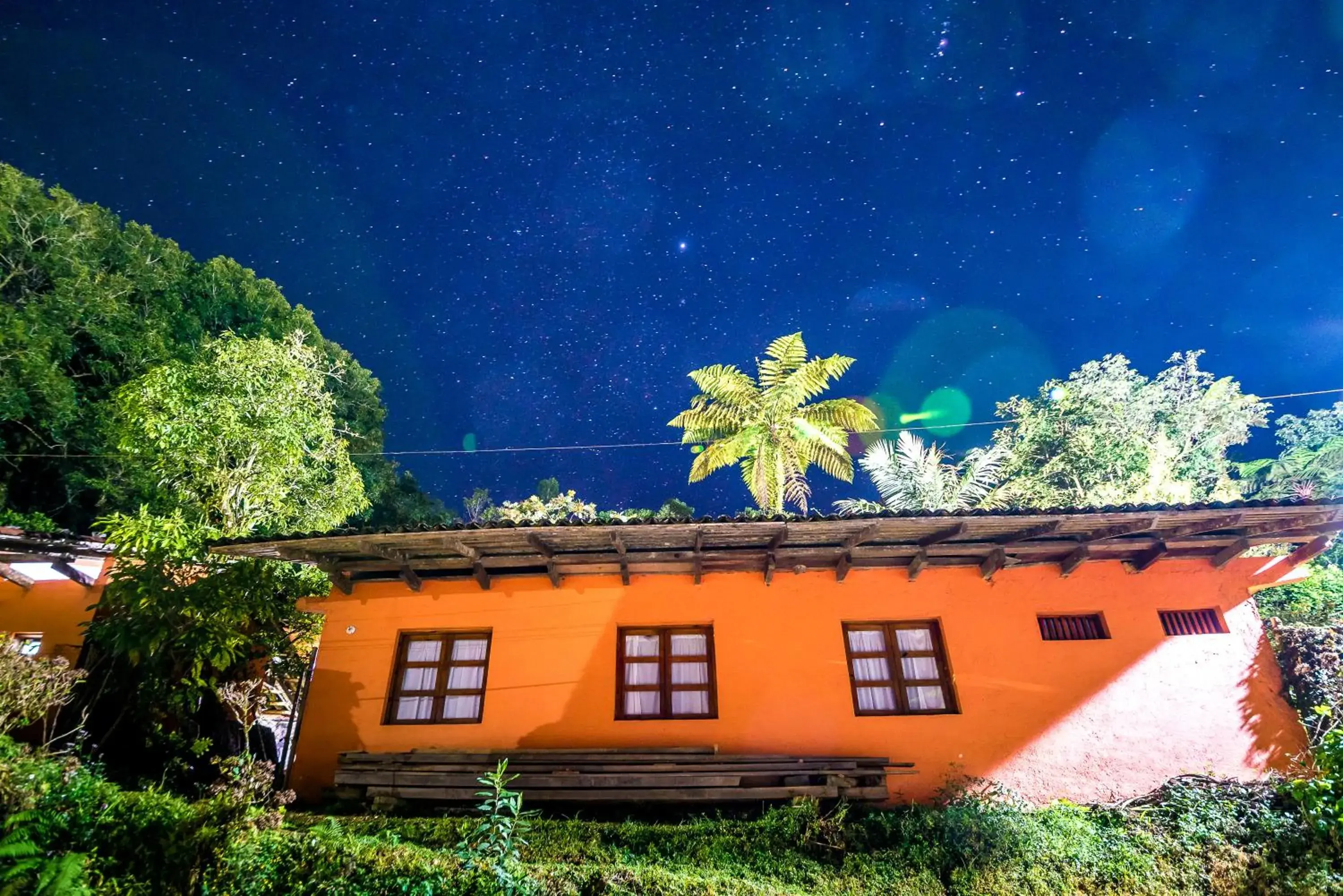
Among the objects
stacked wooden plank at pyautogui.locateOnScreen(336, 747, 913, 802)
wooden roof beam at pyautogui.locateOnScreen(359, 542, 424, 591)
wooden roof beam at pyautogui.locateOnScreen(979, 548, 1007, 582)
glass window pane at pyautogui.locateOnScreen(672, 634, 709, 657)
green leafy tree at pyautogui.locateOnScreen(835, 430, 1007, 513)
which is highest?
green leafy tree at pyautogui.locateOnScreen(835, 430, 1007, 513)

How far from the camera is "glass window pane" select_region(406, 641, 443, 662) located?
891 centimetres

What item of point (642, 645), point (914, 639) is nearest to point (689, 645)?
point (642, 645)

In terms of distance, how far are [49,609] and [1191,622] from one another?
20.5 metres

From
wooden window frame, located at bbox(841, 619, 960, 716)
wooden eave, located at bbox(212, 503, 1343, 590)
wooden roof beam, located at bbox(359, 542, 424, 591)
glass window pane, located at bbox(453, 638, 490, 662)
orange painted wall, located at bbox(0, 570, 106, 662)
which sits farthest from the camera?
orange painted wall, located at bbox(0, 570, 106, 662)

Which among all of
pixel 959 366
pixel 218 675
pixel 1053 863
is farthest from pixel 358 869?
pixel 959 366

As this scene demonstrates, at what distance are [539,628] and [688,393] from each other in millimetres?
59437

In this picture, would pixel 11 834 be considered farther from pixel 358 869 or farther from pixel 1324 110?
pixel 1324 110

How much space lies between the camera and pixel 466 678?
878 centimetres

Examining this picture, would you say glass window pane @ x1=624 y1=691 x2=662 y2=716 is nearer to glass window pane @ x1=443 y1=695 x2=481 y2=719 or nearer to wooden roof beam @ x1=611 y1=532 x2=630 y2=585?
wooden roof beam @ x1=611 y1=532 x2=630 y2=585

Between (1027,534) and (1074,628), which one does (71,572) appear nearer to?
(1027,534)

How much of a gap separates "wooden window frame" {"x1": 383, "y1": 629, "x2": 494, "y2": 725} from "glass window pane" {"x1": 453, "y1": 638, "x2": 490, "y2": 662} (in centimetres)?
2

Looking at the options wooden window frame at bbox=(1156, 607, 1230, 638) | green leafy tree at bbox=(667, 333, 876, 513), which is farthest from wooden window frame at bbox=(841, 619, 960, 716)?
green leafy tree at bbox=(667, 333, 876, 513)

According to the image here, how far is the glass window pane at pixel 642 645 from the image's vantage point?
871cm

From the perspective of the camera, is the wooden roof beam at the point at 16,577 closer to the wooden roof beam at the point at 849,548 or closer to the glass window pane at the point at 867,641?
the wooden roof beam at the point at 849,548
